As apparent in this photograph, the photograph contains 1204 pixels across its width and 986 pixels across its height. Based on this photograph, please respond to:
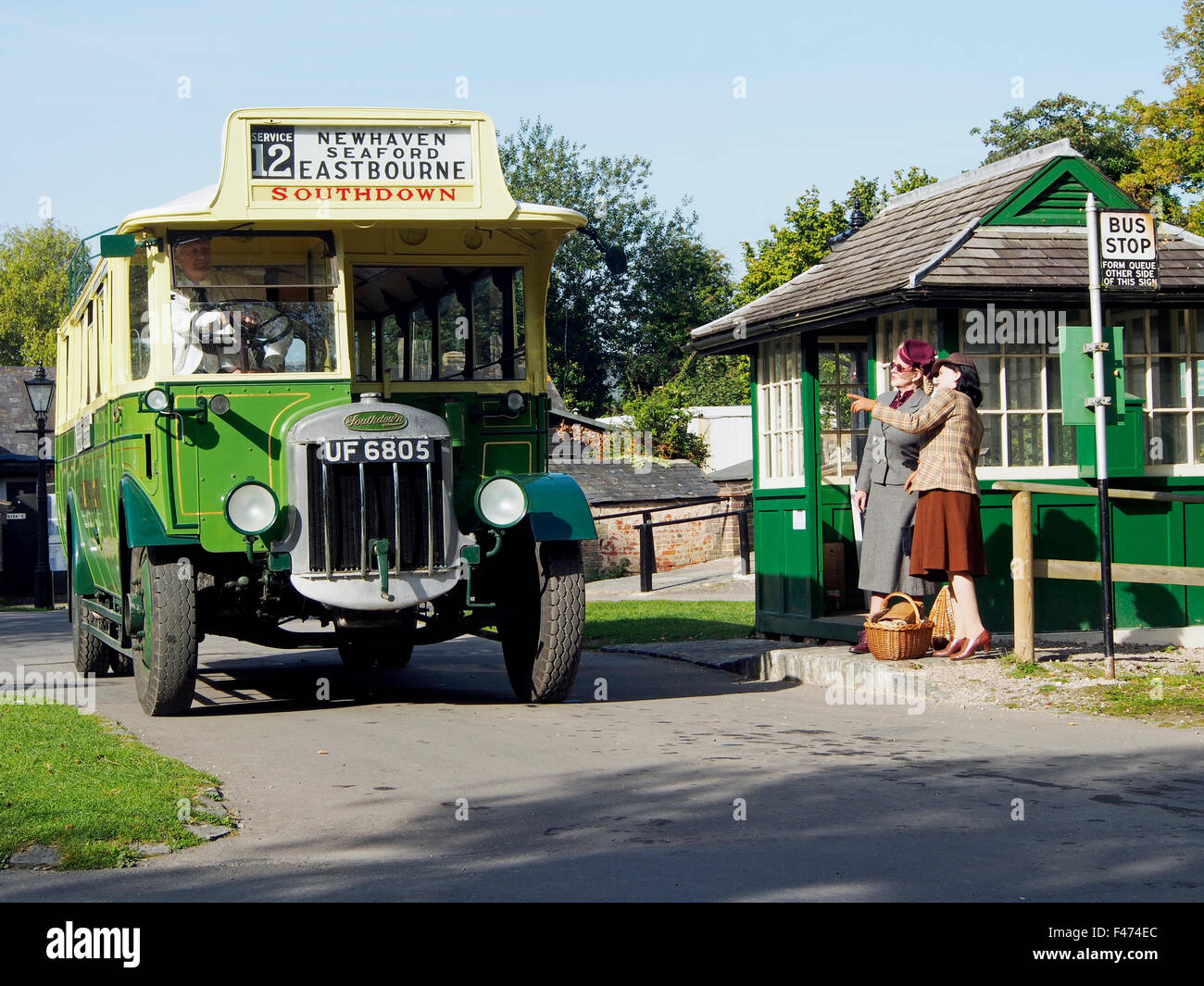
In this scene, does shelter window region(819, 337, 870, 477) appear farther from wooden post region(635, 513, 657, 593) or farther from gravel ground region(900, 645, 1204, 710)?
wooden post region(635, 513, 657, 593)

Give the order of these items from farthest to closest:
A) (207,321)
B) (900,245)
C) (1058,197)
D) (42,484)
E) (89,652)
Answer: (42,484)
(89,652)
(900,245)
(1058,197)
(207,321)

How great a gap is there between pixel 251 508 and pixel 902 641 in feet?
15.6

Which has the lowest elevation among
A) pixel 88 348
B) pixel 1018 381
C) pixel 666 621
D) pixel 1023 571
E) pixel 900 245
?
pixel 666 621

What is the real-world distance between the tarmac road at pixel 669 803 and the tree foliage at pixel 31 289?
67991 mm

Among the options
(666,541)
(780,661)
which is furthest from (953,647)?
(666,541)

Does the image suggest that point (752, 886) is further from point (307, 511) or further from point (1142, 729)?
point (307, 511)

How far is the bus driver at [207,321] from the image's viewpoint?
10086 millimetres

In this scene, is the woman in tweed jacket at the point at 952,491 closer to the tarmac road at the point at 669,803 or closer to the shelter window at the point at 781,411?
the tarmac road at the point at 669,803

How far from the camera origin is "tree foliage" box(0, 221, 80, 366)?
243 feet

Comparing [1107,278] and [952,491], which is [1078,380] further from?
[952,491]

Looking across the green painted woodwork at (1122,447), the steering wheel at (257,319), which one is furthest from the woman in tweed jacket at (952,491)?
the steering wheel at (257,319)

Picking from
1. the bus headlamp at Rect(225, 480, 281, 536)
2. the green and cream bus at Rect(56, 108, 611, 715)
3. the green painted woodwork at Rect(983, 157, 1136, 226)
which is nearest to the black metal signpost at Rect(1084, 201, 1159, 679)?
the green painted woodwork at Rect(983, 157, 1136, 226)

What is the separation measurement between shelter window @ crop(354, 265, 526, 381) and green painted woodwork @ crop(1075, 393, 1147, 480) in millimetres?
4516

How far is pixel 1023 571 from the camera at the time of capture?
10.7m
